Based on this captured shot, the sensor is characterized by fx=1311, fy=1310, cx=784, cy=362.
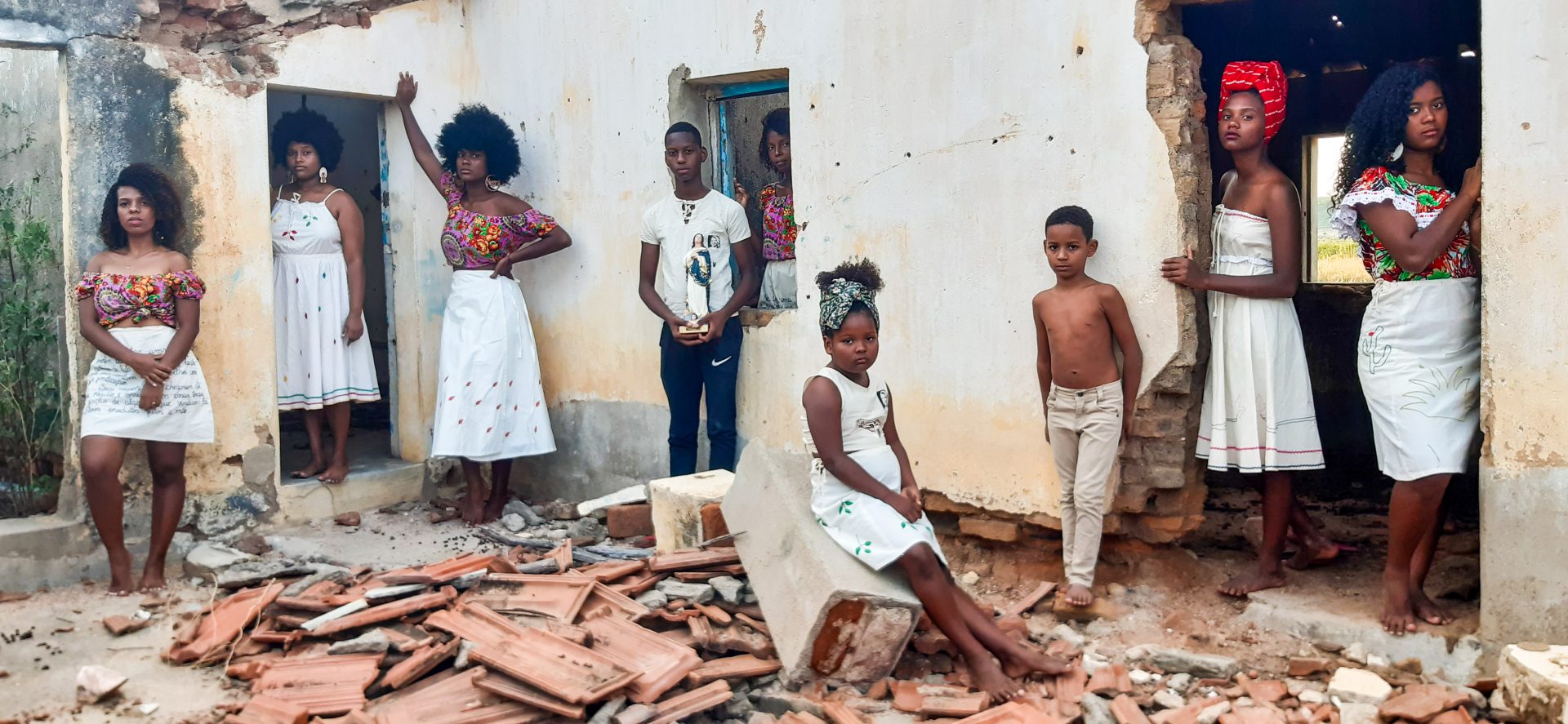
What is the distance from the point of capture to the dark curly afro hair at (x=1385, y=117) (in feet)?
14.6

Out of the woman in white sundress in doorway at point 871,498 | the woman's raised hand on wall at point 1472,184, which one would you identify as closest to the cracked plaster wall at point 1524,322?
the woman's raised hand on wall at point 1472,184

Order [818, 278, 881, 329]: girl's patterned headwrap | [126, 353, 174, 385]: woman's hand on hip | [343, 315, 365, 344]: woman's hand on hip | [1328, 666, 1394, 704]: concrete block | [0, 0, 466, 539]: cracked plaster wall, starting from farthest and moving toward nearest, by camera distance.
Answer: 1. [343, 315, 365, 344]: woman's hand on hip
2. [0, 0, 466, 539]: cracked plaster wall
3. [126, 353, 174, 385]: woman's hand on hip
4. [818, 278, 881, 329]: girl's patterned headwrap
5. [1328, 666, 1394, 704]: concrete block

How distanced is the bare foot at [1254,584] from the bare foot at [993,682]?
1111 millimetres

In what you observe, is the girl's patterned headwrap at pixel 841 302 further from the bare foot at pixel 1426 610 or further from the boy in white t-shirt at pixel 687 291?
the bare foot at pixel 1426 610

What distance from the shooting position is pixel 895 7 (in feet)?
18.8

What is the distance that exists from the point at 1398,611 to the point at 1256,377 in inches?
37.8

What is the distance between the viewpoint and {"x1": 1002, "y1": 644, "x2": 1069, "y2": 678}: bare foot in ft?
14.7

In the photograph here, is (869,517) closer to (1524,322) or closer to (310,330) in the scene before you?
(1524,322)

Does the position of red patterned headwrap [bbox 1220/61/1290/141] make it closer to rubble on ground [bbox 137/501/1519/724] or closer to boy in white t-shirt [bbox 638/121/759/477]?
rubble on ground [bbox 137/501/1519/724]

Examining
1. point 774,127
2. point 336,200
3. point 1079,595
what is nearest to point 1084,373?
point 1079,595

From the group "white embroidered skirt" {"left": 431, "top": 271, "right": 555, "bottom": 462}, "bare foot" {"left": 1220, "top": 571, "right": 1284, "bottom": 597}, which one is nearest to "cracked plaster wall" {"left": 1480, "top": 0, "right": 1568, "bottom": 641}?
"bare foot" {"left": 1220, "top": 571, "right": 1284, "bottom": 597}

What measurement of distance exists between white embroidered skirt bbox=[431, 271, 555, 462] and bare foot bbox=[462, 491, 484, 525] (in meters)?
0.24

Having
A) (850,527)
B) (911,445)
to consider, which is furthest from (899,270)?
(850,527)

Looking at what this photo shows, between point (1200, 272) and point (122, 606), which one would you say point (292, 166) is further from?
point (1200, 272)
